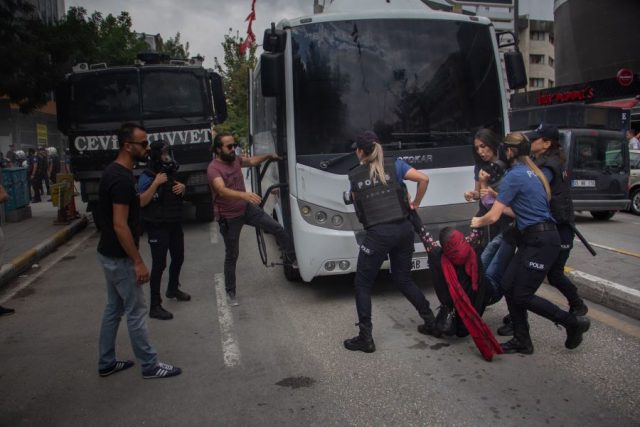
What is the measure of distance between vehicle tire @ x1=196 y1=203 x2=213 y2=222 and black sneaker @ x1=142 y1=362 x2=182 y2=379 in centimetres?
765

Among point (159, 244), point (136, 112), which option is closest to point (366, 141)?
point (159, 244)

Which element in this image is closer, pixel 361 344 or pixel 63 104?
pixel 361 344

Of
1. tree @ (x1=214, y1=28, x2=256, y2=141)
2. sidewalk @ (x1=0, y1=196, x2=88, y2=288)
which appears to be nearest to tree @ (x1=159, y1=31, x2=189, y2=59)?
tree @ (x1=214, y1=28, x2=256, y2=141)

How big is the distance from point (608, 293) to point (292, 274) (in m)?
3.35

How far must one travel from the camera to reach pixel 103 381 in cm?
399

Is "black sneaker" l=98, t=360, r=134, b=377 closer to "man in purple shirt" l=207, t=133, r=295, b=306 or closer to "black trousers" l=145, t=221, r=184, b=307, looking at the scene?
"black trousers" l=145, t=221, r=184, b=307

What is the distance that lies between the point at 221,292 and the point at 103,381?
2.43 meters

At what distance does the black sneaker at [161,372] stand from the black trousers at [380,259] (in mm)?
1462

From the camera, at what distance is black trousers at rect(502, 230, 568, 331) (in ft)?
13.0

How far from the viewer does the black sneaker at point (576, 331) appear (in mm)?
4078

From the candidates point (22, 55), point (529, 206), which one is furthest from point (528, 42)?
point (529, 206)

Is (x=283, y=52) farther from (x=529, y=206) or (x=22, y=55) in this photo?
(x=22, y=55)

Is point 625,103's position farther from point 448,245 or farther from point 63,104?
point 448,245

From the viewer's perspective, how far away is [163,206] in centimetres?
541
